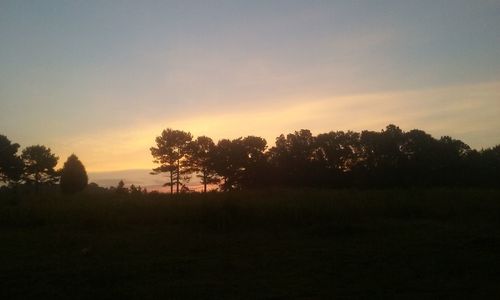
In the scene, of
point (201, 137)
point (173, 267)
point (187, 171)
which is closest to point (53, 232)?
point (173, 267)

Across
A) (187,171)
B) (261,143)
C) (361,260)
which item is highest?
(261,143)

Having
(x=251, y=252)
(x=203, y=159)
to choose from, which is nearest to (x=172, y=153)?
(x=203, y=159)

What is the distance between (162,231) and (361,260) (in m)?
5.21

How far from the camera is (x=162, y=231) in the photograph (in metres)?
10.6

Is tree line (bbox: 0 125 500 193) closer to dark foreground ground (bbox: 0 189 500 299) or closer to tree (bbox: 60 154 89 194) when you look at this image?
tree (bbox: 60 154 89 194)

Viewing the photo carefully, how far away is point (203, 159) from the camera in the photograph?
45.0 metres

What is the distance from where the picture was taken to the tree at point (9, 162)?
42.7m

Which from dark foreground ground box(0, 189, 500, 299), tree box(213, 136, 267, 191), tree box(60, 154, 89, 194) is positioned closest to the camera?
dark foreground ground box(0, 189, 500, 299)

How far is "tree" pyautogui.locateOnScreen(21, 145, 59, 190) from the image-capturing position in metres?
46.1

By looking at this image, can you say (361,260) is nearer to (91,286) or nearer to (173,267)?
(173,267)

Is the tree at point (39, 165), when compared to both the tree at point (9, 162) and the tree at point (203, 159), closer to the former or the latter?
the tree at point (9, 162)

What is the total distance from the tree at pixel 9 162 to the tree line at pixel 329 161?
48.2 ft

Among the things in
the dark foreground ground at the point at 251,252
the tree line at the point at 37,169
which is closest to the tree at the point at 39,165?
the tree line at the point at 37,169

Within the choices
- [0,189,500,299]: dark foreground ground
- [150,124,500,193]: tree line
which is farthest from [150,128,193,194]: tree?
[0,189,500,299]: dark foreground ground
